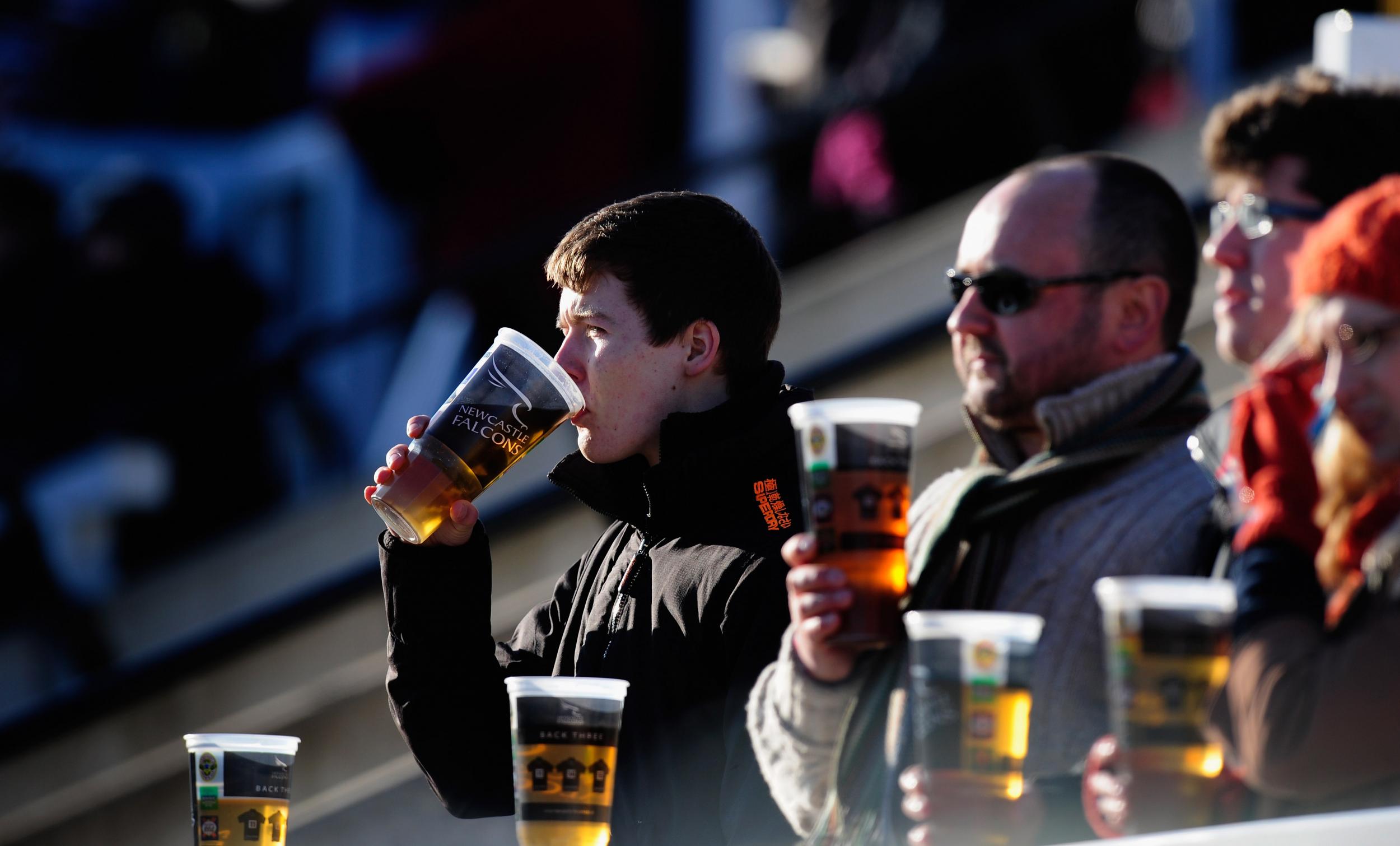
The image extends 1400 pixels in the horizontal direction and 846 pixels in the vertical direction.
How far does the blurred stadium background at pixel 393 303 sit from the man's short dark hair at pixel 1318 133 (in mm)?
2651

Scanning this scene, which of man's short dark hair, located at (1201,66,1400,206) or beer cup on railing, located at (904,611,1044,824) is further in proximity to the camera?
man's short dark hair, located at (1201,66,1400,206)

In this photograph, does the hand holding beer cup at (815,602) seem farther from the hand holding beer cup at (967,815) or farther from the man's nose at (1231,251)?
the man's nose at (1231,251)

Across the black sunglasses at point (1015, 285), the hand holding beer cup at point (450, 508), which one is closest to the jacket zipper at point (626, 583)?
the hand holding beer cup at point (450, 508)

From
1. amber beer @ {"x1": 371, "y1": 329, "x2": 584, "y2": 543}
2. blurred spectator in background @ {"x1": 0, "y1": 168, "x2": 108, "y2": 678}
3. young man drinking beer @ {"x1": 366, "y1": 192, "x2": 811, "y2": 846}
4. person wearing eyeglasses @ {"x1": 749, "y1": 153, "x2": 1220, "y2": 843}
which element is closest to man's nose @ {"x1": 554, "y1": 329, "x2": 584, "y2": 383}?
young man drinking beer @ {"x1": 366, "y1": 192, "x2": 811, "y2": 846}

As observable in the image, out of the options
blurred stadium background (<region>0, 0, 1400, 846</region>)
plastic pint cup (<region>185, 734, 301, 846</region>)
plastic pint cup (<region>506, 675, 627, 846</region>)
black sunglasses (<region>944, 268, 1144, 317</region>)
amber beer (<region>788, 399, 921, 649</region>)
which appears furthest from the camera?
blurred stadium background (<region>0, 0, 1400, 846</region>)

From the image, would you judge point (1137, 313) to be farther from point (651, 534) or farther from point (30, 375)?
point (30, 375)

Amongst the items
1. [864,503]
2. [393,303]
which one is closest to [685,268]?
[864,503]

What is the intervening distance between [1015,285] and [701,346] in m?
0.90

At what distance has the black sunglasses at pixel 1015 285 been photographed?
2.70 metres

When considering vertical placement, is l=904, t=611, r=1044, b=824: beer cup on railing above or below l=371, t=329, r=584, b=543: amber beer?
below

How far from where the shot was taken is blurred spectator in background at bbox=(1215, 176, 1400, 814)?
1.93m

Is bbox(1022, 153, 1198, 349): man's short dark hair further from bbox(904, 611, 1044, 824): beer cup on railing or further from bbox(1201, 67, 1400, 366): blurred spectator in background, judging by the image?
bbox(904, 611, 1044, 824): beer cup on railing

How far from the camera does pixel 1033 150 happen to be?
24.6 feet

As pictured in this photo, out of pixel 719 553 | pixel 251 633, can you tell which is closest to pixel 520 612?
pixel 251 633
